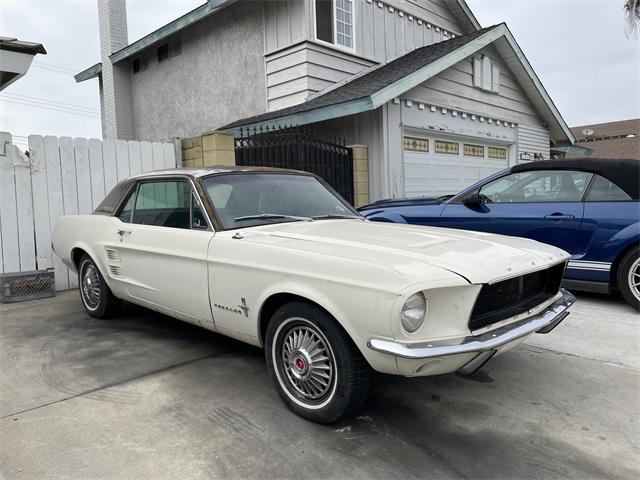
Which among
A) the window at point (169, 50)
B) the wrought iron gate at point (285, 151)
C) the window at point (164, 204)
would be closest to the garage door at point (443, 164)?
the wrought iron gate at point (285, 151)

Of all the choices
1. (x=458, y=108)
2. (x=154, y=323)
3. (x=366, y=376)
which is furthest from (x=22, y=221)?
(x=458, y=108)

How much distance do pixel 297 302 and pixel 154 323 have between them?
2519 millimetres

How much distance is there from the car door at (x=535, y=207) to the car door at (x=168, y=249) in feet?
11.1

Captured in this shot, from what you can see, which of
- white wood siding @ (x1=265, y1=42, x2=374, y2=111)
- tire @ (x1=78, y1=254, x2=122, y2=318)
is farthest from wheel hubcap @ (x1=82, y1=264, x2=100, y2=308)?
white wood siding @ (x1=265, y1=42, x2=374, y2=111)

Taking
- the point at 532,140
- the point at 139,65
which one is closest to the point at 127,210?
the point at 139,65

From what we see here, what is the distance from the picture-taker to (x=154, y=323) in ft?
15.6

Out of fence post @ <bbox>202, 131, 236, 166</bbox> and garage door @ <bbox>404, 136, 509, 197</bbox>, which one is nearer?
fence post @ <bbox>202, 131, 236, 166</bbox>

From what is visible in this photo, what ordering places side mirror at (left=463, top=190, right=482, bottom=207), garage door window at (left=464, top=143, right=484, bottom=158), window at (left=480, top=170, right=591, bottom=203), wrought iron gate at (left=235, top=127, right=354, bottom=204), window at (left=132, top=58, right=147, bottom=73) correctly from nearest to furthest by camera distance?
window at (left=480, top=170, right=591, bottom=203), side mirror at (left=463, top=190, right=482, bottom=207), wrought iron gate at (left=235, top=127, right=354, bottom=204), garage door window at (left=464, top=143, right=484, bottom=158), window at (left=132, top=58, right=147, bottom=73)

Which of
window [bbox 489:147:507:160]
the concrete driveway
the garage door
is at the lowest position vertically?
the concrete driveway

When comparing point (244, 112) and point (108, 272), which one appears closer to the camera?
point (108, 272)

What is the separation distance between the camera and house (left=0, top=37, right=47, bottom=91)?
6102 millimetres

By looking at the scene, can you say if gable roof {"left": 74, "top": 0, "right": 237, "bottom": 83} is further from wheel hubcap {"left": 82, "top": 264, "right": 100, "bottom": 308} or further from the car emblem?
the car emblem

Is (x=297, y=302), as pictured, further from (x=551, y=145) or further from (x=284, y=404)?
(x=551, y=145)

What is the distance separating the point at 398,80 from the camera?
8.21 metres
